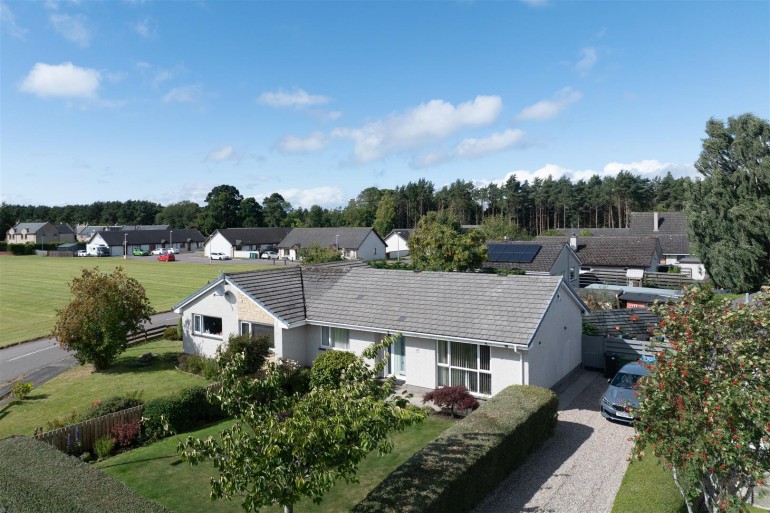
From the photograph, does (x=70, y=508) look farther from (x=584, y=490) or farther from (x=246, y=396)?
(x=584, y=490)

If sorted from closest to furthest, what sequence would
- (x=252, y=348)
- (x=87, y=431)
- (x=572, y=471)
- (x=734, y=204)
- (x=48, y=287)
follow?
(x=572, y=471) → (x=87, y=431) → (x=252, y=348) → (x=734, y=204) → (x=48, y=287)

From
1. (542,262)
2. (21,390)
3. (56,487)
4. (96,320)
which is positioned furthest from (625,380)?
(542,262)

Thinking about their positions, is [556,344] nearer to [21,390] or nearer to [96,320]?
[96,320]

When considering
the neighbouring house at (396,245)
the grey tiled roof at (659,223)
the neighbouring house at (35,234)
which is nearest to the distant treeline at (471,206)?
the neighbouring house at (35,234)

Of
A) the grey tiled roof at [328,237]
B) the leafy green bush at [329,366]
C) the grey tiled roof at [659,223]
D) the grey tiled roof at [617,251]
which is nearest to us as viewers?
the leafy green bush at [329,366]

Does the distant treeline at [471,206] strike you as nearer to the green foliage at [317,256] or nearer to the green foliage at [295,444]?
the green foliage at [317,256]

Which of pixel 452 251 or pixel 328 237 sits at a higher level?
pixel 328 237
